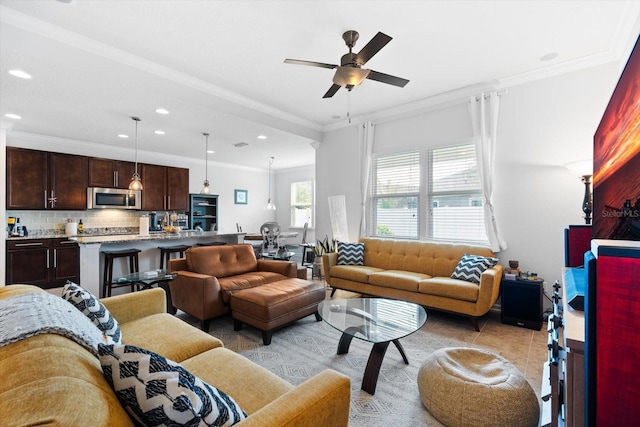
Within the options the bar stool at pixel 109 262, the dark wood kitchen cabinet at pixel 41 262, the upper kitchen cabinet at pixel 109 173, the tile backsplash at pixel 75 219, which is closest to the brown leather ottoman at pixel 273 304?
the bar stool at pixel 109 262

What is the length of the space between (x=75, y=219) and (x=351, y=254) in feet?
18.8

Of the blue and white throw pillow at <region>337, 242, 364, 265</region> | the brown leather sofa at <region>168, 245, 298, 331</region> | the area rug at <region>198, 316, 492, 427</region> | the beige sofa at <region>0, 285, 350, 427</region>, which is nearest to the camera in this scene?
the beige sofa at <region>0, 285, 350, 427</region>

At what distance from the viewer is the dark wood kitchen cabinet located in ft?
15.7

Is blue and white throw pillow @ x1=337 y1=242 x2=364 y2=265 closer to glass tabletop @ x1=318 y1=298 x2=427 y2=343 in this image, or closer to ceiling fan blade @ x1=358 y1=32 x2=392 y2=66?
glass tabletop @ x1=318 y1=298 x2=427 y2=343

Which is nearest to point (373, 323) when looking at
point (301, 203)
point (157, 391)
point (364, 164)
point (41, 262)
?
point (157, 391)

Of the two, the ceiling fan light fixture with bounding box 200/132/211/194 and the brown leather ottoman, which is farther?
the ceiling fan light fixture with bounding box 200/132/211/194

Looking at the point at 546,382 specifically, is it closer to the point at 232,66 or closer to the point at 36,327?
the point at 36,327

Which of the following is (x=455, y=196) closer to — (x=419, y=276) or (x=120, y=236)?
(x=419, y=276)

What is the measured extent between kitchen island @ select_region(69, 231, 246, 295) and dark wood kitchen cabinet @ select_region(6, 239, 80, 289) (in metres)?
1.20

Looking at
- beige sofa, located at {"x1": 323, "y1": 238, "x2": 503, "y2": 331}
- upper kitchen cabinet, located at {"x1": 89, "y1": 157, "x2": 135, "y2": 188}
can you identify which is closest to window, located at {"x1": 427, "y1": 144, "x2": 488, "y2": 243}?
beige sofa, located at {"x1": 323, "y1": 238, "x2": 503, "y2": 331}

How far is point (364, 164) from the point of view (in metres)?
5.02

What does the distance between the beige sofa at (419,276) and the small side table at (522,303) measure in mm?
129

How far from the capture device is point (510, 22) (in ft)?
8.38

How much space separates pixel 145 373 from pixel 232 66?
325 centimetres
